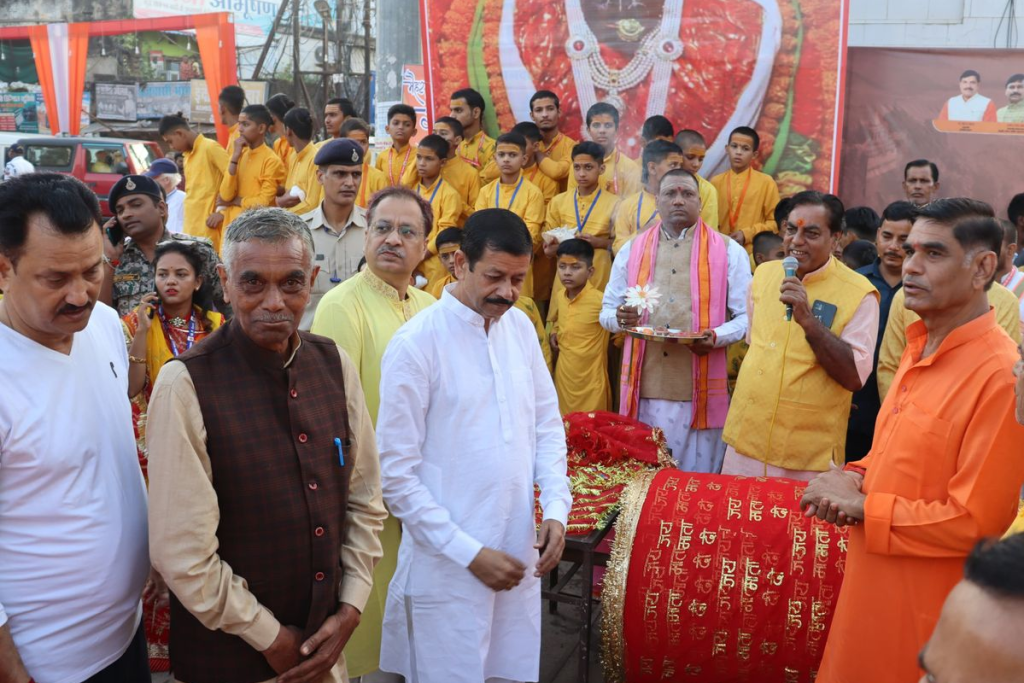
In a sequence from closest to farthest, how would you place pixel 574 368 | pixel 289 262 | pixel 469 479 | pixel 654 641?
1. pixel 289 262
2. pixel 469 479
3. pixel 654 641
4. pixel 574 368

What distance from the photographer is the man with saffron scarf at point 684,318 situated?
16.5 feet

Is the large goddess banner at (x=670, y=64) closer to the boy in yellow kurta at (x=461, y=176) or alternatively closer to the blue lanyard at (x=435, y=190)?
the boy in yellow kurta at (x=461, y=176)

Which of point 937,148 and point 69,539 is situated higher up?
point 937,148

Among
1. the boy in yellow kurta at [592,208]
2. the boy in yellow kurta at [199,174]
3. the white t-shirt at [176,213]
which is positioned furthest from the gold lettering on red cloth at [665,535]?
the white t-shirt at [176,213]

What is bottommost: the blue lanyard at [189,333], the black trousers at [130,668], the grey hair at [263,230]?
the black trousers at [130,668]

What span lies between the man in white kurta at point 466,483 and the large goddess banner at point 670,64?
187 inches

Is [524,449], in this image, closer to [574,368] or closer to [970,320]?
[970,320]

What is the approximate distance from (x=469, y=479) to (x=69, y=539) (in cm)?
107

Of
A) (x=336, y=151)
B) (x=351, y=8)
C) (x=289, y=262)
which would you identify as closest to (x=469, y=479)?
(x=289, y=262)

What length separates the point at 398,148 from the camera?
26.7 feet

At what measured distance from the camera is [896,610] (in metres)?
2.40

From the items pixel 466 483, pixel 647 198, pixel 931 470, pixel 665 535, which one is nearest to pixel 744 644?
pixel 665 535

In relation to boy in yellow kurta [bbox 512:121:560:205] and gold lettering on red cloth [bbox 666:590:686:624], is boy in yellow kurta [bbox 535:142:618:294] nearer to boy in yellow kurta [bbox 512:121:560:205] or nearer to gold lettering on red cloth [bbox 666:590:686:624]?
boy in yellow kurta [bbox 512:121:560:205]

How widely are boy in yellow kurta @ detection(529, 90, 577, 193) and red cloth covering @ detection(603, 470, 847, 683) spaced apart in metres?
4.35
